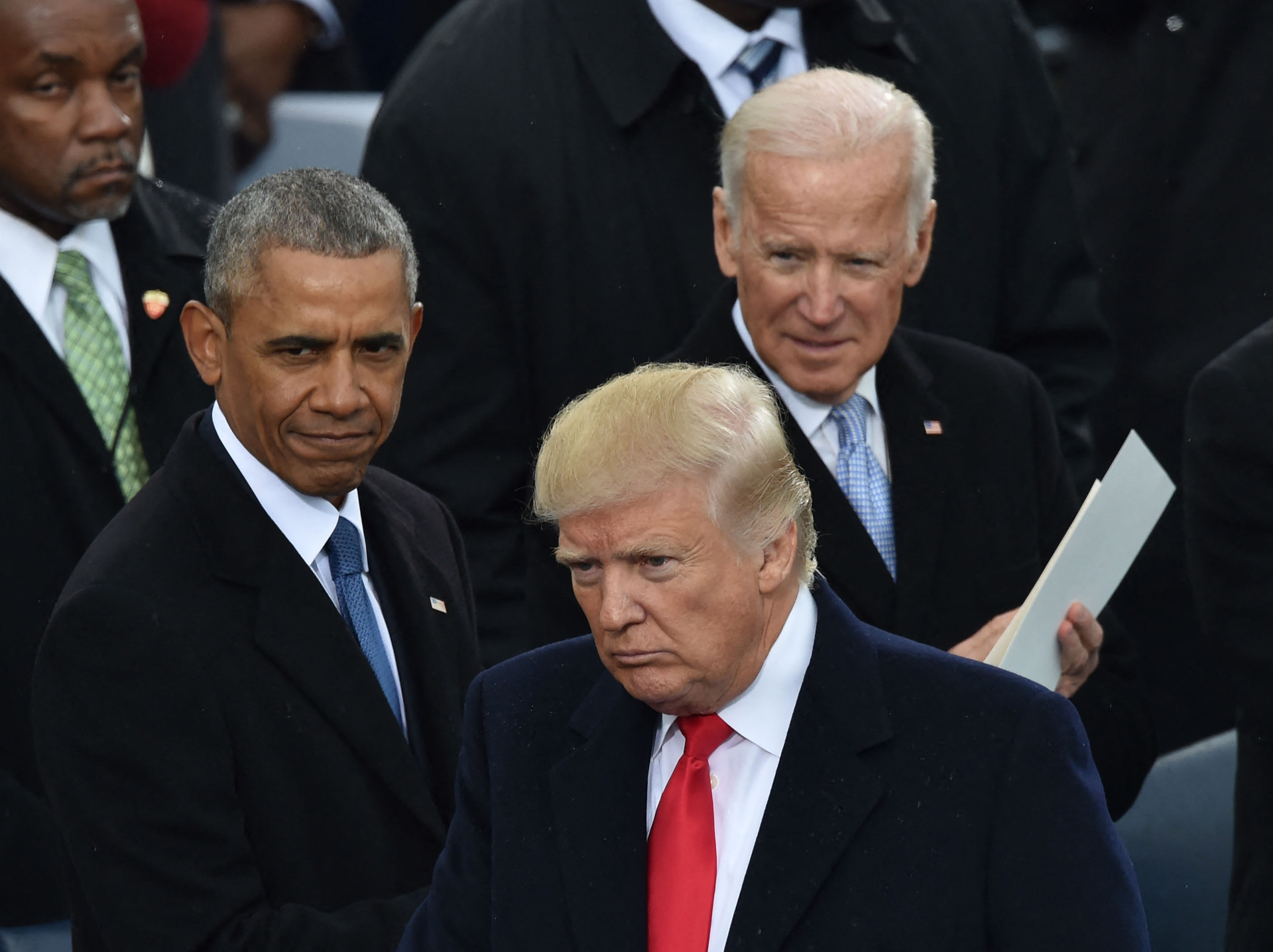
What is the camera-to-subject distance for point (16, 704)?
3.37m

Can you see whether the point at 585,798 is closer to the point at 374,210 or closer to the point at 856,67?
the point at 374,210

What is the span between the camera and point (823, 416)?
3.30 meters

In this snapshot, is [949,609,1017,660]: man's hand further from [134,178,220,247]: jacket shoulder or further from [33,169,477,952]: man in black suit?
[134,178,220,247]: jacket shoulder

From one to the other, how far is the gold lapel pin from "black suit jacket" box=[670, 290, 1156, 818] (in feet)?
3.02

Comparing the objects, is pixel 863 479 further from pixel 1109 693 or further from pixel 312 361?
pixel 312 361

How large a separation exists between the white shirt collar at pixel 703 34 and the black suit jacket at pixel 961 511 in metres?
0.66

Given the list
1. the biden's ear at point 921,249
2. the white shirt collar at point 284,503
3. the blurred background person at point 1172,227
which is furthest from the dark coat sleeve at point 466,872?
the blurred background person at point 1172,227

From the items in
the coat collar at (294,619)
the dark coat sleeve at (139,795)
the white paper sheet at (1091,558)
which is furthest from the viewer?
the white paper sheet at (1091,558)

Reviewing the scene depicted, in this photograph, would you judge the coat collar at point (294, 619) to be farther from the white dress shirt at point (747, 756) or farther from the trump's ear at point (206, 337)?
the white dress shirt at point (747, 756)

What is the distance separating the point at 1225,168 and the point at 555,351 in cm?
155

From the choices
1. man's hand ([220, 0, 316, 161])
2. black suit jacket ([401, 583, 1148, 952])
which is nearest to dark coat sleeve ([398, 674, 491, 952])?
black suit jacket ([401, 583, 1148, 952])

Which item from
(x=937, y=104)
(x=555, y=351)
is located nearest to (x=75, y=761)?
(x=555, y=351)

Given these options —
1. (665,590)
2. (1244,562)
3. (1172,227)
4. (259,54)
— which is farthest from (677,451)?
(259,54)

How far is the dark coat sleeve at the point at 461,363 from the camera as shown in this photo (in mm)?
3742
